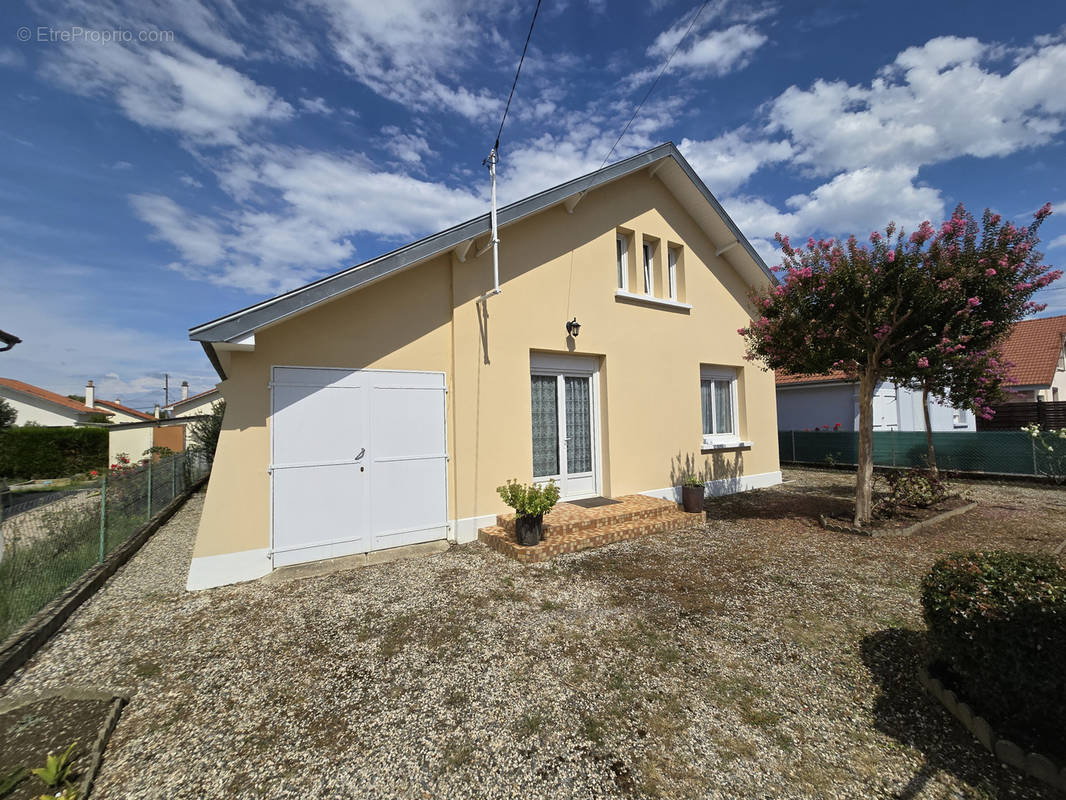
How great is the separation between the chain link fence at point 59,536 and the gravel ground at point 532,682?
1.57 feet

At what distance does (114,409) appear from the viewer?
112 feet

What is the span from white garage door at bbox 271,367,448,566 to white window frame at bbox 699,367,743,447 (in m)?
6.22

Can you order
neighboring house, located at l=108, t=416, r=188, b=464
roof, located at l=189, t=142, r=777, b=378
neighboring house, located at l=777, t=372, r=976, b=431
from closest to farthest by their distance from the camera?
1. roof, located at l=189, t=142, r=777, b=378
2. neighboring house, located at l=777, t=372, r=976, b=431
3. neighboring house, located at l=108, t=416, r=188, b=464

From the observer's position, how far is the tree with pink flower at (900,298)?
221 inches

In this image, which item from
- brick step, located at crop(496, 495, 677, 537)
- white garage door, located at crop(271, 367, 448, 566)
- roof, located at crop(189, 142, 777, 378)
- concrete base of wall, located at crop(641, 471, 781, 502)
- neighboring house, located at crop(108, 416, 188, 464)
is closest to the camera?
roof, located at crop(189, 142, 777, 378)

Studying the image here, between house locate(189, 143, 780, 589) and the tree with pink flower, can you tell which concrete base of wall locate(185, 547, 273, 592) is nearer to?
house locate(189, 143, 780, 589)

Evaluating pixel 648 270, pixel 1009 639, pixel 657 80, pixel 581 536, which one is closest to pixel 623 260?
pixel 648 270

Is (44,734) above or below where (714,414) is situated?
below

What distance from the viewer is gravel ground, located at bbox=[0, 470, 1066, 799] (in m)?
2.24

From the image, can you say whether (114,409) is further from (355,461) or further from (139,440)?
(355,461)

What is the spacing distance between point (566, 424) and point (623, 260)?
376 cm

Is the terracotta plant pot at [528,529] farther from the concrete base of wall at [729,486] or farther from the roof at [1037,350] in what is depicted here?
the roof at [1037,350]

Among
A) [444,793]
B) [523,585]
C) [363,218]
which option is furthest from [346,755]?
[363,218]

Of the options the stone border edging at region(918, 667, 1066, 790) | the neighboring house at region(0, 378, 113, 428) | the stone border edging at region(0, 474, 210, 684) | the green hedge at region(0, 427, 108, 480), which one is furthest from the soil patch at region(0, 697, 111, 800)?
the neighboring house at region(0, 378, 113, 428)
